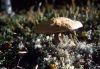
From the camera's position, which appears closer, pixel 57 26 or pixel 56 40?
pixel 57 26

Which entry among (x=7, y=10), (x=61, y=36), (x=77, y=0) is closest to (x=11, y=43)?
(x=61, y=36)

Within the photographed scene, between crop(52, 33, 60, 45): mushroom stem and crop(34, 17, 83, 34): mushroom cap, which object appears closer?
crop(34, 17, 83, 34): mushroom cap

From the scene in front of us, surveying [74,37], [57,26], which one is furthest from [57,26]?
[74,37]

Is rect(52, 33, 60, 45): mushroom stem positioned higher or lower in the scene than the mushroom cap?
lower

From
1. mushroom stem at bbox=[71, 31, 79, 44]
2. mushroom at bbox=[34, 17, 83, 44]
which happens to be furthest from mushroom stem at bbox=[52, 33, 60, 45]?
mushroom stem at bbox=[71, 31, 79, 44]

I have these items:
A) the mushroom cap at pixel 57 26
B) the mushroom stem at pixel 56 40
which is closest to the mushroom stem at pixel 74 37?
the mushroom stem at pixel 56 40

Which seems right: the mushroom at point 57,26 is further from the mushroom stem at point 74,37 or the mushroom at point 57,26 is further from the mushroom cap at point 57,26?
the mushroom stem at point 74,37

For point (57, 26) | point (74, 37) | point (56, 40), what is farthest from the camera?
point (74, 37)

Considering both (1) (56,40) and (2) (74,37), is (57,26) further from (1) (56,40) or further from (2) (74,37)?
(2) (74,37)

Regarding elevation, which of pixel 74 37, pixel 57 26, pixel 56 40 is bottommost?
pixel 56 40

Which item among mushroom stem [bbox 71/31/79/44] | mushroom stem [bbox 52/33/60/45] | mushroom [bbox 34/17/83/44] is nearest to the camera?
mushroom [bbox 34/17/83/44]

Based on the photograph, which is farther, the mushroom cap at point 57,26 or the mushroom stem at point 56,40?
the mushroom stem at point 56,40

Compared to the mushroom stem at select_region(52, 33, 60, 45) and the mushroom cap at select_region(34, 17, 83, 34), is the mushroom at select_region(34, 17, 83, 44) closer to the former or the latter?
the mushroom cap at select_region(34, 17, 83, 34)

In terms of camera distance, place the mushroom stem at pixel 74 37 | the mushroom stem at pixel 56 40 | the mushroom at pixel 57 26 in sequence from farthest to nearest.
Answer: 1. the mushroom stem at pixel 74 37
2. the mushroom stem at pixel 56 40
3. the mushroom at pixel 57 26
